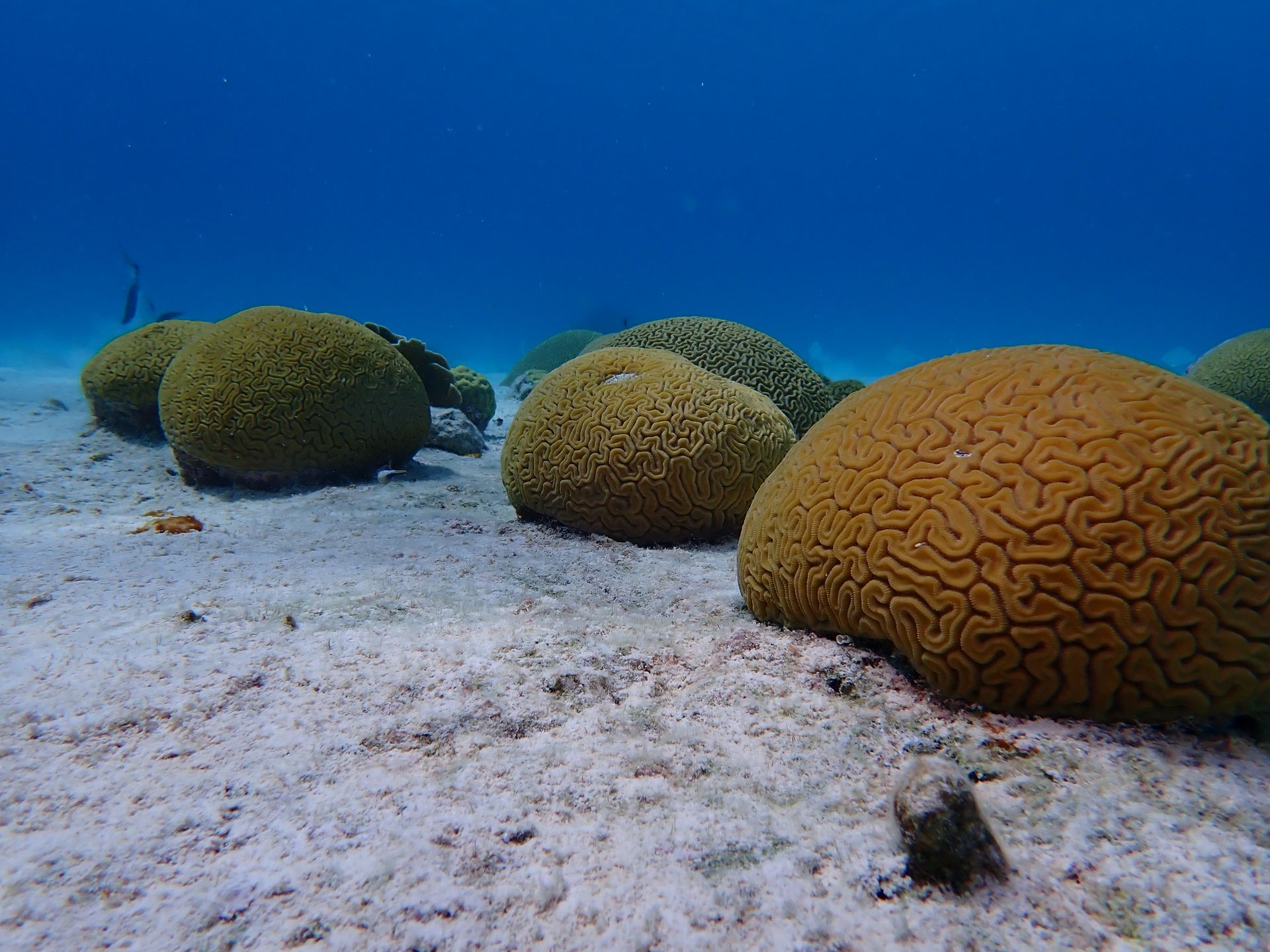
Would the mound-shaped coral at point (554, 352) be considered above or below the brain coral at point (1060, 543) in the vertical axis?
above

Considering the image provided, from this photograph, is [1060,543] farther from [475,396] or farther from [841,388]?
[475,396]

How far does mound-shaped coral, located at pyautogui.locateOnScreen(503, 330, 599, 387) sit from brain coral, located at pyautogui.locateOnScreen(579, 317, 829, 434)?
14.4m

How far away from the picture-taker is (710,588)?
4105mm

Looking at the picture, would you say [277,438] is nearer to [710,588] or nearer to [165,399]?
[165,399]

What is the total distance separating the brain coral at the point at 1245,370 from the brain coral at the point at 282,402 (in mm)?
15276

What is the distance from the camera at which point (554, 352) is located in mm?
23172

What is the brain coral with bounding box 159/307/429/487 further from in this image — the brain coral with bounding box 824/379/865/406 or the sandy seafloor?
the brain coral with bounding box 824/379/865/406

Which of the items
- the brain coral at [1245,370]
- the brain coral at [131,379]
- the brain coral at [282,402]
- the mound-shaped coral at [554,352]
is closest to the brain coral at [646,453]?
the brain coral at [282,402]

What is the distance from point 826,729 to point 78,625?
3.71 metres

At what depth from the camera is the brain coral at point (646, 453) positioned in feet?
16.6

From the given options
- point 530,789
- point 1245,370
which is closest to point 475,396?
point 530,789

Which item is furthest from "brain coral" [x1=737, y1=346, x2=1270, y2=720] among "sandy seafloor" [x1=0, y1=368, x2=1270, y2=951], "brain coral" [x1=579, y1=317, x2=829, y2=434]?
"brain coral" [x1=579, y1=317, x2=829, y2=434]

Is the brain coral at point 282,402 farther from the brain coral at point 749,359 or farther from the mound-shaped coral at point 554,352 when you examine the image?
the mound-shaped coral at point 554,352

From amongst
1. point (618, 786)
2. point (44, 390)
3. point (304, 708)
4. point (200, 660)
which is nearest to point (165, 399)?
point (200, 660)
